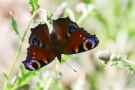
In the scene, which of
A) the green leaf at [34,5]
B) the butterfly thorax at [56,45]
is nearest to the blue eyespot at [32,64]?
the butterfly thorax at [56,45]

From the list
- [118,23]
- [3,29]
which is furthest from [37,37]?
[3,29]

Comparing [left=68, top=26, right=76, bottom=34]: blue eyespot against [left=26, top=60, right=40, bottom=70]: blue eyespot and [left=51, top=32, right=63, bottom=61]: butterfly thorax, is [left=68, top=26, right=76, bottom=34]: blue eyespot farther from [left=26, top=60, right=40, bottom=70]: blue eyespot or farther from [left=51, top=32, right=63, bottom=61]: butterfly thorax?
[left=26, top=60, right=40, bottom=70]: blue eyespot

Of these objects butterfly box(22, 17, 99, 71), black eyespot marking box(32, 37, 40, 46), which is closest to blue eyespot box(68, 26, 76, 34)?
butterfly box(22, 17, 99, 71)

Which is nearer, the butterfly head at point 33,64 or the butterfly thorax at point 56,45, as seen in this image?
the butterfly head at point 33,64

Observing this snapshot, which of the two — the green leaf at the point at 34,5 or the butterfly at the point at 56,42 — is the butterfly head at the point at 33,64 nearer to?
the butterfly at the point at 56,42

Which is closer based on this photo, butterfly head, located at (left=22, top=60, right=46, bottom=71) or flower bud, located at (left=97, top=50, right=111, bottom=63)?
butterfly head, located at (left=22, top=60, right=46, bottom=71)

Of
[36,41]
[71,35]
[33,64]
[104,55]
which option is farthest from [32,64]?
[104,55]

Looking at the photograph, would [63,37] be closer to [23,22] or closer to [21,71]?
[21,71]

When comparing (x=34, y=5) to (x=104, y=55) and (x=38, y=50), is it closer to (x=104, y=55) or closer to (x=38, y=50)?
(x=38, y=50)
